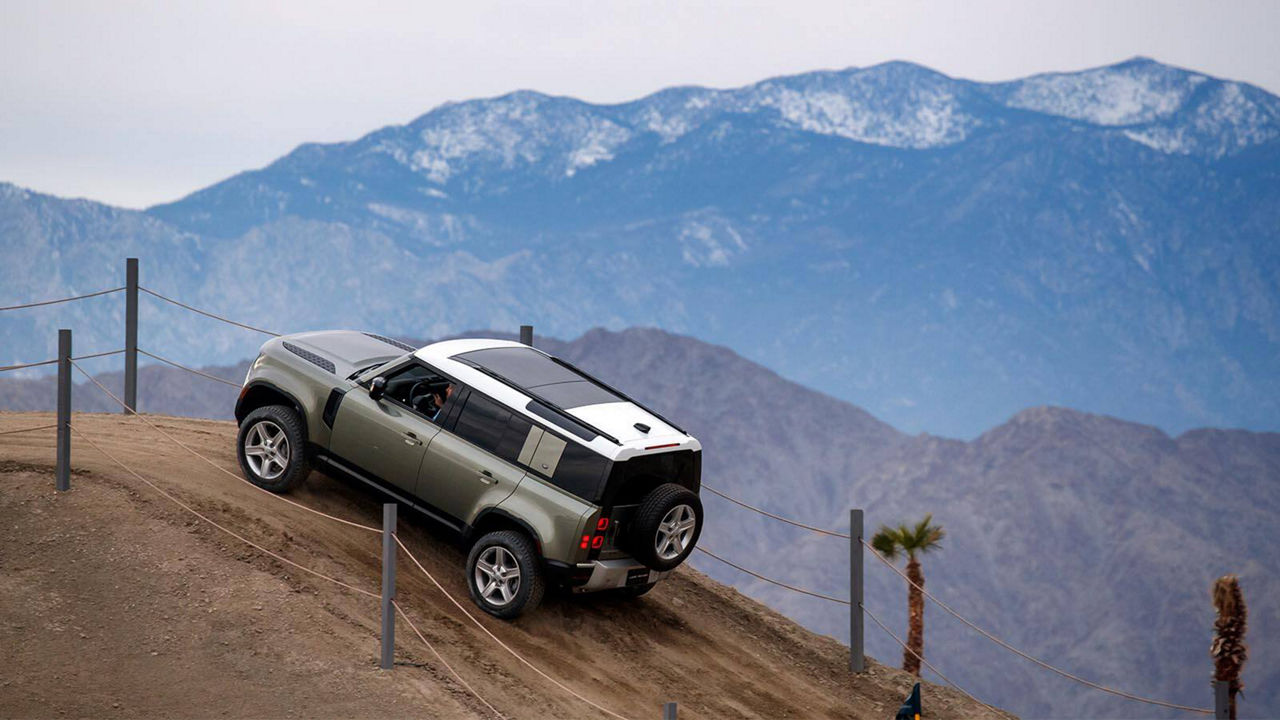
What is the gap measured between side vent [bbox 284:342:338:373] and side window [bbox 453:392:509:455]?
199cm

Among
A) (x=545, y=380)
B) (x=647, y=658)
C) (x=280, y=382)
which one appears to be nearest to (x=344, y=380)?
(x=280, y=382)

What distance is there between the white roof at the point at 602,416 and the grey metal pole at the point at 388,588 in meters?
2.35

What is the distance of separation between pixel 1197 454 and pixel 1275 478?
837 centimetres

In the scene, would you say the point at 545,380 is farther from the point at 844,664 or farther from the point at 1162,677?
the point at 1162,677

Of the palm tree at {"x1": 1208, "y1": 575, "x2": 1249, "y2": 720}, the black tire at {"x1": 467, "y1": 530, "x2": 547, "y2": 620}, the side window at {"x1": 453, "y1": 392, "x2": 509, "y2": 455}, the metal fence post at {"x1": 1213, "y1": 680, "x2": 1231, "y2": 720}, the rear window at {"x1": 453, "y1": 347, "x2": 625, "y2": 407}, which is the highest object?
the rear window at {"x1": 453, "y1": 347, "x2": 625, "y2": 407}

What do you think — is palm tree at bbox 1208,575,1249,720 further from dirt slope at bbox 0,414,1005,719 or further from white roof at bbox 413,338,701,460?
white roof at bbox 413,338,701,460

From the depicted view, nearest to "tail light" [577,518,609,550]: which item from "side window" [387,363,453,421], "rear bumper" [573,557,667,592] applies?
"rear bumper" [573,557,667,592]

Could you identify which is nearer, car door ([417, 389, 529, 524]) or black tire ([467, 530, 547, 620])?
black tire ([467, 530, 547, 620])

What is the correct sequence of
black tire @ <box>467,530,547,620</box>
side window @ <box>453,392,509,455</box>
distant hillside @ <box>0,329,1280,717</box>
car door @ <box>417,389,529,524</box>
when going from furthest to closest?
distant hillside @ <box>0,329,1280,717</box>
side window @ <box>453,392,509,455</box>
car door @ <box>417,389,529,524</box>
black tire @ <box>467,530,547,620</box>

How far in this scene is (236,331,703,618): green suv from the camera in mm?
15383

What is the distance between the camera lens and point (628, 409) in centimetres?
1656

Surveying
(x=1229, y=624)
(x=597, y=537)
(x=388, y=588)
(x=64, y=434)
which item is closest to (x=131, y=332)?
(x=64, y=434)

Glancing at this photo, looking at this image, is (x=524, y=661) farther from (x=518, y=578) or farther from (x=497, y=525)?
(x=497, y=525)

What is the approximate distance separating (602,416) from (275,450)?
4.08 m
